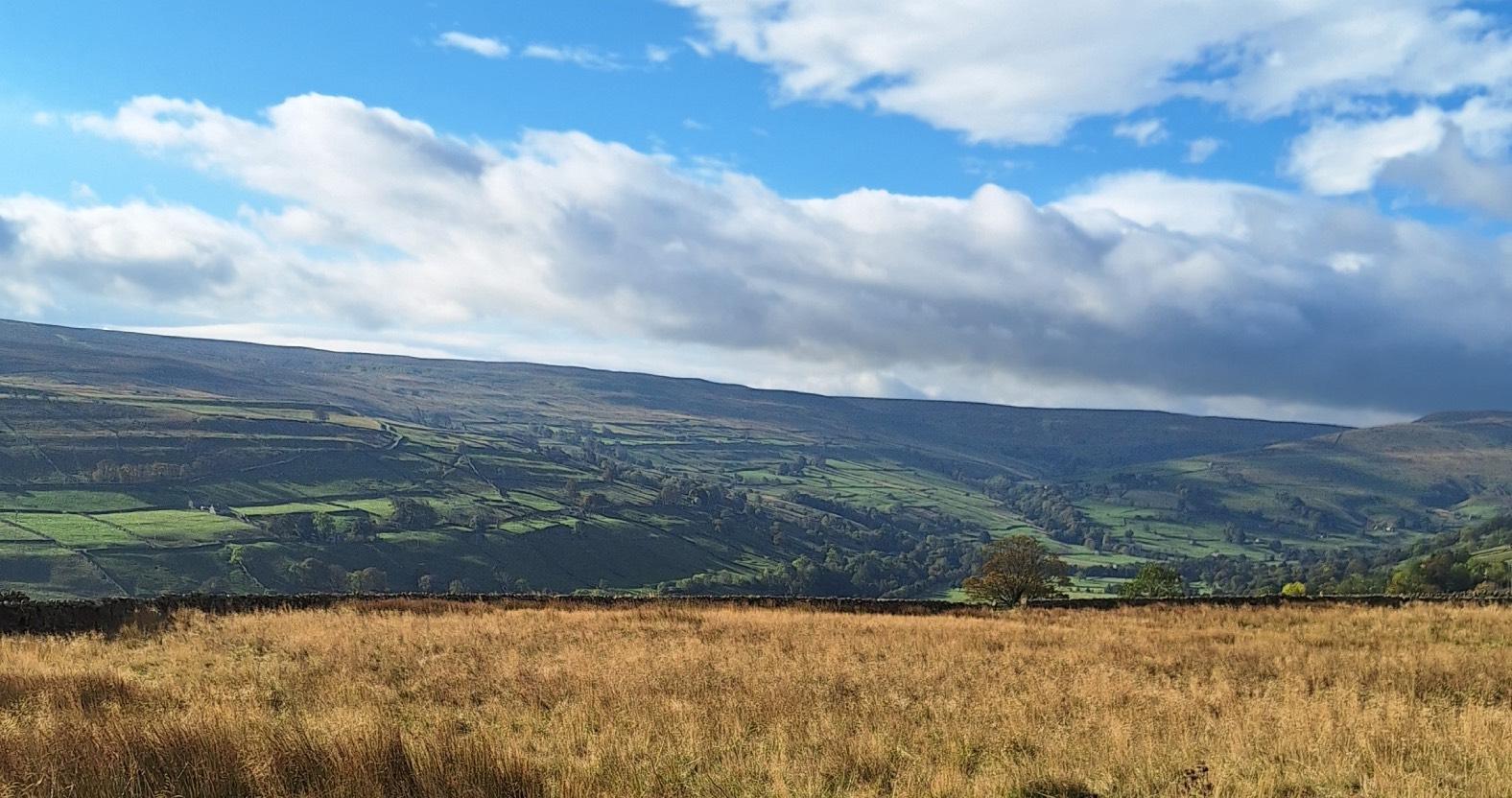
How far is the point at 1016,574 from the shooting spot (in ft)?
175

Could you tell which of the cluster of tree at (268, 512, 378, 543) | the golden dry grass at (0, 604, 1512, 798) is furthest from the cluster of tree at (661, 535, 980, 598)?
the golden dry grass at (0, 604, 1512, 798)

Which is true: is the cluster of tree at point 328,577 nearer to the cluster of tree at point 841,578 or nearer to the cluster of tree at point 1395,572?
the cluster of tree at point 841,578

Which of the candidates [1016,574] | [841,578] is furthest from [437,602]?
[841,578]

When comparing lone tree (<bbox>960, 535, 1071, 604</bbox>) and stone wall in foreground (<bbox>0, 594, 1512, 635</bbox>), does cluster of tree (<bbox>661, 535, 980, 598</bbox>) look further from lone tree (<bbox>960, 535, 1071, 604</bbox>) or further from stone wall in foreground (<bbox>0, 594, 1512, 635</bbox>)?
stone wall in foreground (<bbox>0, 594, 1512, 635</bbox>)

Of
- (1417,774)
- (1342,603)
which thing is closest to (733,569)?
(1342,603)

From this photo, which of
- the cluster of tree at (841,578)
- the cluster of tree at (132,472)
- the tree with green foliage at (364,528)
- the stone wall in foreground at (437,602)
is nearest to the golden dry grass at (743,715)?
the stone wall in foreground at (437,602)

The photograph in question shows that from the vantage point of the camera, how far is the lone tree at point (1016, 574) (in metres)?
53.1

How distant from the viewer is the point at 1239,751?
858 cm

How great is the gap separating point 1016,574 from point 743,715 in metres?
46.4

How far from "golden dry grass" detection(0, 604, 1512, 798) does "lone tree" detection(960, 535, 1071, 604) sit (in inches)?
1284

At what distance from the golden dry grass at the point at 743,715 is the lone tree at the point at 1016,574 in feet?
107

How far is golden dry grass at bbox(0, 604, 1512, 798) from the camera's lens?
6996 mm

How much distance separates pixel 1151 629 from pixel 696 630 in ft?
40.6

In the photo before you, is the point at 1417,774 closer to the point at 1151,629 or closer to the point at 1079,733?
the point at 1079,733
